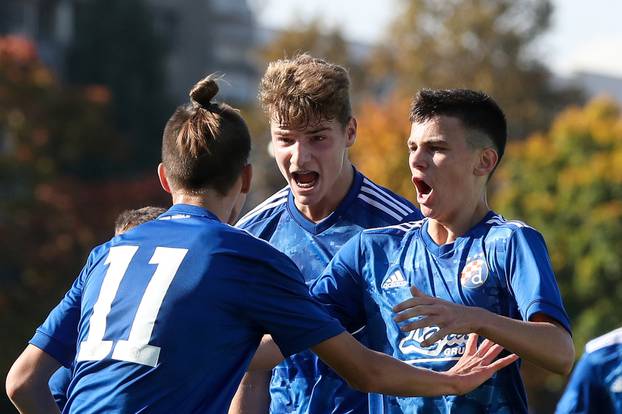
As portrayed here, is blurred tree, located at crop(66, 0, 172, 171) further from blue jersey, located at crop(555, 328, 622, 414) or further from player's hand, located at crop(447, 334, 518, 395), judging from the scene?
player's hand, located at crop(447, 334, 518, 395)

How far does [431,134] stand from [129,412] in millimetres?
1961

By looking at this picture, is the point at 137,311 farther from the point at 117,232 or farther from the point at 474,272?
the point at 117,232

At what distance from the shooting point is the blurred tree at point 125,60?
47.2 m

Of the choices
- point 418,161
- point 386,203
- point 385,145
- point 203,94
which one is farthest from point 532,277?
point 385,145

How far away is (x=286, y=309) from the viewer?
5352 millimetres

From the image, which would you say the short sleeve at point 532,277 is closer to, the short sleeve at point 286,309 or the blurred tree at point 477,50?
the short sleeve at point 286,309

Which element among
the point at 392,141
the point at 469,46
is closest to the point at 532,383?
the point at 392,141

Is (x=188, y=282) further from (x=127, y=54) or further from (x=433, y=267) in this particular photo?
(x=127, y=54)

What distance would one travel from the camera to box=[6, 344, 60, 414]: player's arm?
6.09 meters

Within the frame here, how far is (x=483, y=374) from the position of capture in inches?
218

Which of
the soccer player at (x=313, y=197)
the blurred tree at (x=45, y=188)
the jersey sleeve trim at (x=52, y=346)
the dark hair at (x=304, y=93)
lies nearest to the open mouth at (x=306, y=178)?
the soccer player at (x=313, y=197)

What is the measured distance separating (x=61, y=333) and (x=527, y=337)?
209 centimetres

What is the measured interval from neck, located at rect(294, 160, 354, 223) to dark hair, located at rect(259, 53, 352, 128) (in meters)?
0.28

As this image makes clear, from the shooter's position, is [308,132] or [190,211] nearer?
[190,211]
